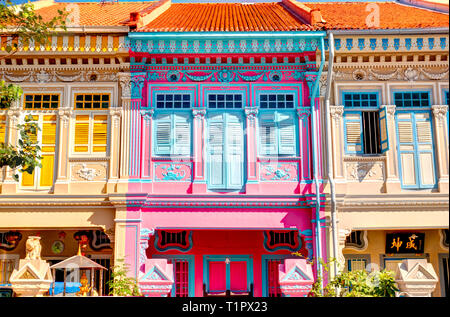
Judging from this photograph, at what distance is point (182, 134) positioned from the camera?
7125 millimetres

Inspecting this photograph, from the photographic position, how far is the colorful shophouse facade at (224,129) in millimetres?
7008

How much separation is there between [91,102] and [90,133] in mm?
452

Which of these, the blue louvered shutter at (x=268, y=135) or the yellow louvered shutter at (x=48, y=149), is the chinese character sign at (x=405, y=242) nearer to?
the blue louvered shutter at (x=268, y=135)

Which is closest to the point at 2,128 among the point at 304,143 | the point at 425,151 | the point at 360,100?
the point at 304,143

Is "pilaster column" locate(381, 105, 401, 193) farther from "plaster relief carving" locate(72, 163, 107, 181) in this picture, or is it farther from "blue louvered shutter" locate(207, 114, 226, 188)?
"plaster relief carving" locate(72, 163, 107, 181)

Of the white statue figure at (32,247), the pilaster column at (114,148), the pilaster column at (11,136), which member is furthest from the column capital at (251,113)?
the white statue figure at (32,247)

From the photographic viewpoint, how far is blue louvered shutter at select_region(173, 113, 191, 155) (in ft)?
23.2

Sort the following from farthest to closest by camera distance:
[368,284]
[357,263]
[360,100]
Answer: [357,263] < [360,100] < [368,284]

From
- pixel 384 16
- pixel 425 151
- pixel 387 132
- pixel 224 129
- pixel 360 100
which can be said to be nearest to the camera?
pixel 384 16

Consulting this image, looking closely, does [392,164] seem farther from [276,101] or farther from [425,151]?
[276,101]

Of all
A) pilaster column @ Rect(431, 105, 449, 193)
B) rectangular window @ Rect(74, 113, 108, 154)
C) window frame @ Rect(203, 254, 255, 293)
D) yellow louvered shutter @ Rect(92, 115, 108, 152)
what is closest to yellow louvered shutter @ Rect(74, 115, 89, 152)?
rectangular window @ Rect(74, 113, 108, 154)

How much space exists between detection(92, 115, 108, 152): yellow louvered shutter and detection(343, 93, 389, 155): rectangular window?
10.6 feet

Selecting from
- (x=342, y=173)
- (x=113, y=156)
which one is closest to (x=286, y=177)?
(x=342, y=173)

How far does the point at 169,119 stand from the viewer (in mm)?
7211
